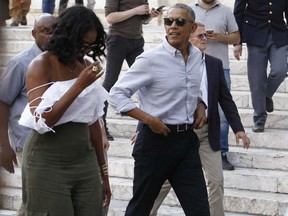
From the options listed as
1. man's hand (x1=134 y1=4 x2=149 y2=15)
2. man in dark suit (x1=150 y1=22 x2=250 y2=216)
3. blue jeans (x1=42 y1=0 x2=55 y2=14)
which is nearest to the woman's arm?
man in dark suit (x1=150 y1=22 x2=250 y2=216)

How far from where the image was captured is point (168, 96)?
466 centimetres

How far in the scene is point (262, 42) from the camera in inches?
305

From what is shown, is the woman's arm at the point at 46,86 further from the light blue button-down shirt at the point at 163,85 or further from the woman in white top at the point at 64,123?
the light blue button-down shirt at the point at 163,85

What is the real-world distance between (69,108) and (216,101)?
2101mm

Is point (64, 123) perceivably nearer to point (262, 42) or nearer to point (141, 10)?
point (141, 10)

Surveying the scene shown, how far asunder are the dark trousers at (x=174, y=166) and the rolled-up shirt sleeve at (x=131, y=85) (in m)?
0.22

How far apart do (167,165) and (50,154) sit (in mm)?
1203

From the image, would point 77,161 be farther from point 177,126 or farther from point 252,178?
point 252,178

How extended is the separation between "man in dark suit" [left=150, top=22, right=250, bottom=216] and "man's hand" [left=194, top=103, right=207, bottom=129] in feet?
1.84

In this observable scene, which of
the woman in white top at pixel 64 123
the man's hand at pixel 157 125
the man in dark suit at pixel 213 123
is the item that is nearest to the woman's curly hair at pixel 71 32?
the woman in white top at pixel 64 123

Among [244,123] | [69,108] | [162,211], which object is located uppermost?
[69,108]

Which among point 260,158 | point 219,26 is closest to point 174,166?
point 219,26

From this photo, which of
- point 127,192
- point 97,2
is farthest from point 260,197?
point 97,2

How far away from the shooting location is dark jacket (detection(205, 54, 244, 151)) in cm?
551
